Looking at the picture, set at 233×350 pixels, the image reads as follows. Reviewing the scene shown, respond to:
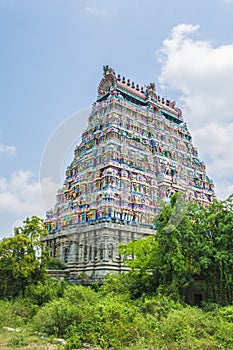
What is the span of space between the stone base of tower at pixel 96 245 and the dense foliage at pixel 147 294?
7.26 m

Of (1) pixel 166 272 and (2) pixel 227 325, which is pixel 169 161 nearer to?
(1) pixel 166 272

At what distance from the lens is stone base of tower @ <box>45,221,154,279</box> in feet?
93.5

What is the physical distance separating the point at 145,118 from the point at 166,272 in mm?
25200

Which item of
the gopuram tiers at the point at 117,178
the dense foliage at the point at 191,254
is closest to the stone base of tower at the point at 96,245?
the gopuram tiers at the point at 117,178

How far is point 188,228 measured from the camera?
60.6 ft

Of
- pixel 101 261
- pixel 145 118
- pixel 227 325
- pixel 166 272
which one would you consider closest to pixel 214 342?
pixel 227 325

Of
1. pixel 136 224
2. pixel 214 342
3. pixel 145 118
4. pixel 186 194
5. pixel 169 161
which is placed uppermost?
pixel 145 118

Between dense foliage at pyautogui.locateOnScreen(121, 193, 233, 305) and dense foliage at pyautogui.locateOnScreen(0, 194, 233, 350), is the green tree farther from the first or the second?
dense foliage at pyautogui.locateOnScreen(121, 193, 233, 305)

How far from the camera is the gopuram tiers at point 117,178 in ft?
99.1

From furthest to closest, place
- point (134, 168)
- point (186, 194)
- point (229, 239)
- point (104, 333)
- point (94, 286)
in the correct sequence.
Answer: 1. point (186, 194)
2. point (134, 168)
3. point (94, 286)
4. point (229, 239)
5. point (104, 333)

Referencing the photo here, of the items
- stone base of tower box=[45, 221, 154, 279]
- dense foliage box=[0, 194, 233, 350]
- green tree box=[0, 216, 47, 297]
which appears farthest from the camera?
stone base of tower box=[45, 221, 154, 279]

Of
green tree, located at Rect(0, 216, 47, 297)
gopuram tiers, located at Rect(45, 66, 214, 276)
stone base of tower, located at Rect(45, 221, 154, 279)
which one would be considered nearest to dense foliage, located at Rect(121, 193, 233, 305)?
green tree, located at Rect(0, 216, 47, 297)

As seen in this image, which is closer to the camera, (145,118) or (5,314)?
(5,314)

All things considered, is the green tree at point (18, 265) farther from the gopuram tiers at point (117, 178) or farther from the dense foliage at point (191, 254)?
the gopuram tiers at point (117, 178)
